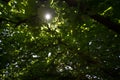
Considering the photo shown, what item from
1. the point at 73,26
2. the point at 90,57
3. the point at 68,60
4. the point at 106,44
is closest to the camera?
the point at 73,26

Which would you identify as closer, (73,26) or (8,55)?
(73,26)

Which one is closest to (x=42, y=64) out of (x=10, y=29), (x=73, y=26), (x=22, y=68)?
(x=22, y=68)

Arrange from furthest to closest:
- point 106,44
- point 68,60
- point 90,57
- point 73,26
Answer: point 68,60
point 90,57
point 106,44
point 73,26

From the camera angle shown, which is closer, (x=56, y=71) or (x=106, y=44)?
(x=106, y=44)

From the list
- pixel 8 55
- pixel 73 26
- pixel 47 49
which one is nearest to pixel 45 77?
pixel 47 49

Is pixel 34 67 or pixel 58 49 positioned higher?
pixel 58 49

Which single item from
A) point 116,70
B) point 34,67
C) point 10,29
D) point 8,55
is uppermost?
point 10,29

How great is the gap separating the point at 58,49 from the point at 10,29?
118 inches

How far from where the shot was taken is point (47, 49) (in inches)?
496

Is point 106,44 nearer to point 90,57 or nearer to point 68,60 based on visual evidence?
point 90,57

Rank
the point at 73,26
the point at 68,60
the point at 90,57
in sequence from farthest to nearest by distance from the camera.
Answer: the point at 68,60, the point at 90,57, the point at 73,26

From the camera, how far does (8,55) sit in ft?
39.9

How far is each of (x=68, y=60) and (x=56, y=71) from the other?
3.30 feet

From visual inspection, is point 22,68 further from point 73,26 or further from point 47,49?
point 73,26
